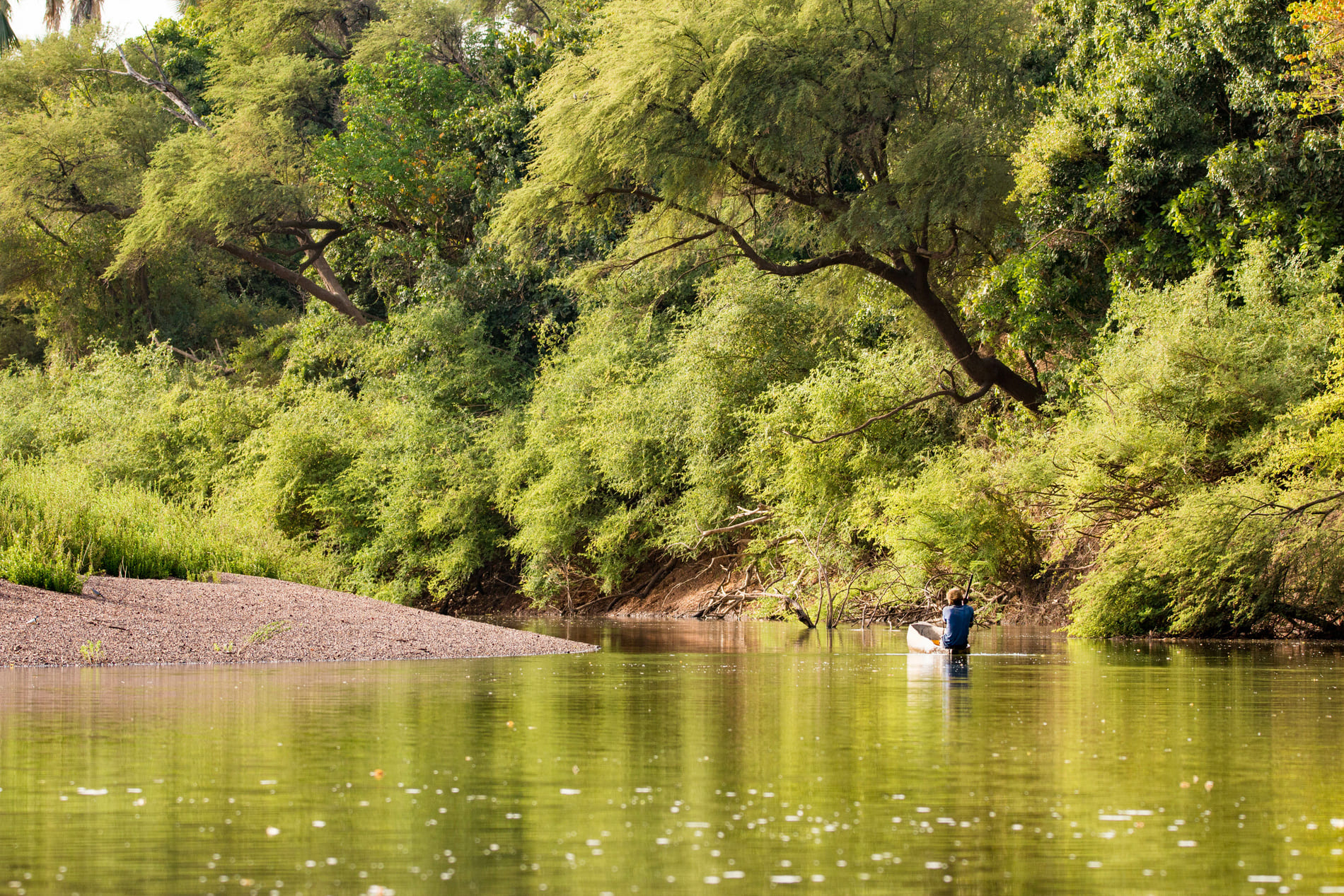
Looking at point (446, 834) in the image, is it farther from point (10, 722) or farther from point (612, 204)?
point (612, 204)

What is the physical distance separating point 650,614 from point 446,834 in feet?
96.1

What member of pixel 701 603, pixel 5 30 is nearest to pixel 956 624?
pixel 701 603

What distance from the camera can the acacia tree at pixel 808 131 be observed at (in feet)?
89.9

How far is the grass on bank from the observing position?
735 inches

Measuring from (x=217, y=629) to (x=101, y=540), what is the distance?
4.61 meters

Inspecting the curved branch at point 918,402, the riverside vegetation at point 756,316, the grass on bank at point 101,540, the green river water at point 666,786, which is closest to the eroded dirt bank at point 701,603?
the riverside vegetation at point 756,316

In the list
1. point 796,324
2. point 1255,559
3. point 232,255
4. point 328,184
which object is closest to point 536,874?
point 1255,559

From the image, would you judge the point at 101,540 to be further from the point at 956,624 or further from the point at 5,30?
the point at 5,30

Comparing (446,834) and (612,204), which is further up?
(612,204)

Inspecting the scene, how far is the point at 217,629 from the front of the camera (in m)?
17.7

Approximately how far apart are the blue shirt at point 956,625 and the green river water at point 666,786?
3257mm

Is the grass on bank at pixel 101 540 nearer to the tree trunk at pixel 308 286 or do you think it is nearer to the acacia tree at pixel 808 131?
the acacia tree at pixel 808 131

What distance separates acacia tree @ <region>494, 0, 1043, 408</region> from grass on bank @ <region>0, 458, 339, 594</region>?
322 inches

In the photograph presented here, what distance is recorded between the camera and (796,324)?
109ft
